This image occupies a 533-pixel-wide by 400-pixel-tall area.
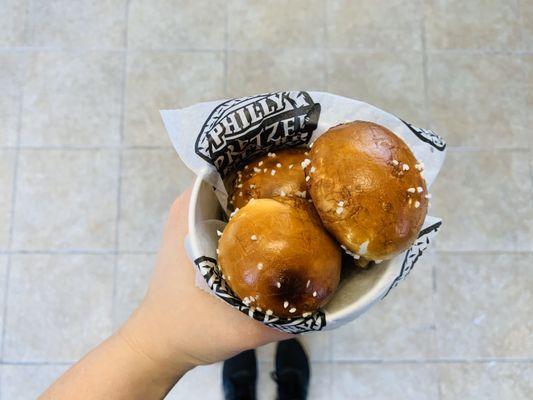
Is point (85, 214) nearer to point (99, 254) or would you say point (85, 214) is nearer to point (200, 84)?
point (99, 254)

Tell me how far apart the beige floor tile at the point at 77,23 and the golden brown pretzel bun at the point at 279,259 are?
1082mm

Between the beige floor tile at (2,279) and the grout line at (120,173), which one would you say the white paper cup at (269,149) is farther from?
the beige floor tile at (2,279)

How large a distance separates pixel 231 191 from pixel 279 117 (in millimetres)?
99

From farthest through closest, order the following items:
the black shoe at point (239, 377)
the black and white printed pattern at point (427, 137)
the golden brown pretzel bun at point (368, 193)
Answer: the black shoe at point (239, 377) < the black and white printed pattern at point (427, 137) < the golden brown pretzel bun at point (368, 193)

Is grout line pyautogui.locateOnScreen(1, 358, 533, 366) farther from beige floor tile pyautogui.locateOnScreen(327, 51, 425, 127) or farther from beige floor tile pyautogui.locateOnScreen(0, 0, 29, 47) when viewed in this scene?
beige floor tile pyautogui.locateOnScreen(0, 0, 29, 47)

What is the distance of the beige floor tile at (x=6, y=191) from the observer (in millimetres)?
1310

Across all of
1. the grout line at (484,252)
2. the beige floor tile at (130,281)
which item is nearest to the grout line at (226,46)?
the beige floor tile at (130,281)

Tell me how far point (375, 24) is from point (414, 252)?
1.00 metres

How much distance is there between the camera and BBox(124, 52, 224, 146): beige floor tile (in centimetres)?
134

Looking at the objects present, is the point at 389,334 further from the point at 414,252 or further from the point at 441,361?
the point at 414,252

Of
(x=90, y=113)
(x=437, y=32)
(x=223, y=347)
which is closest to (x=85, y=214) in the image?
(x=90, y=113)

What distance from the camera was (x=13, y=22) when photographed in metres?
1.40

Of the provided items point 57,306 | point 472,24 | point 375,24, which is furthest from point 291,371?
point 472,24

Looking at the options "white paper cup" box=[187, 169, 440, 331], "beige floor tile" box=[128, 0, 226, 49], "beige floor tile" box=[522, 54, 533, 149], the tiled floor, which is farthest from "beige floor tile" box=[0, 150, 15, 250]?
"beige floor tile" box=[522, 54, 533, 149]
